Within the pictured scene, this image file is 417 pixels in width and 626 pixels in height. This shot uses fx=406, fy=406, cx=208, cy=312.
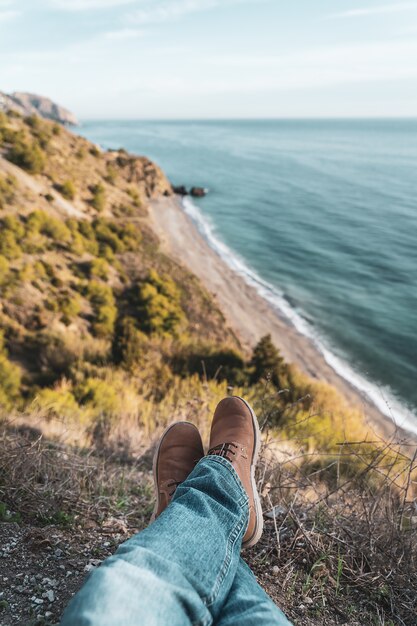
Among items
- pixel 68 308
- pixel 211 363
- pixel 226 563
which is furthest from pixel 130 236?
pixel 226 563

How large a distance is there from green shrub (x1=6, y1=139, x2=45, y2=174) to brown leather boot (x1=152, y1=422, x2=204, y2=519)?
20.4 m

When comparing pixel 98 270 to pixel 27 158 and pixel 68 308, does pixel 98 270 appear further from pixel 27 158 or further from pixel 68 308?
pixel 27 158

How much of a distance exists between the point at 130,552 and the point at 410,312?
777 inches

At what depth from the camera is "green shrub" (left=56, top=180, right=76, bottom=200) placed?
2048cm

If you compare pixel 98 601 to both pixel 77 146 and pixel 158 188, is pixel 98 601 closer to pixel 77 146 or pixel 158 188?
pixel 77 146

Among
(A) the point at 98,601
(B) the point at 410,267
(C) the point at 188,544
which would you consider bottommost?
(B) the point at 410,267

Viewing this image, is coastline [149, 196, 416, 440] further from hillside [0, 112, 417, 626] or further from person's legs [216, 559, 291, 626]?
person's legs [216, 559, 291, 626]

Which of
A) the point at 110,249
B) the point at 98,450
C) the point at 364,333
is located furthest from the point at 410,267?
the point at 98,450

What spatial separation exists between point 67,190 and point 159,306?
377 inches

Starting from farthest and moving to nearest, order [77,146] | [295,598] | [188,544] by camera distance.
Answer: [77,146]
[295,598]
[188,544]

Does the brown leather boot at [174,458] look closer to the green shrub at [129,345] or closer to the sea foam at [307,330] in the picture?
the sea foam at [307,330]

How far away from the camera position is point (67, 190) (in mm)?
20484

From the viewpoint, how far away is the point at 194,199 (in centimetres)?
4122

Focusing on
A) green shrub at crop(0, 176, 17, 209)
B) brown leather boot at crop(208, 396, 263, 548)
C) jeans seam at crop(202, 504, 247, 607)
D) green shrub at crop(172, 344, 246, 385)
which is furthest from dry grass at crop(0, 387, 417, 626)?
green shrub at crop(0, 176, 17, 209)
